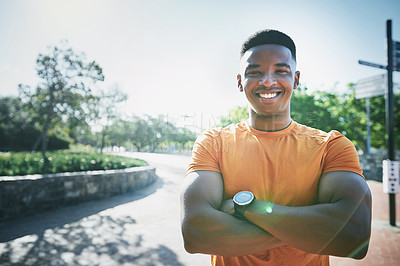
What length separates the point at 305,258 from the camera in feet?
4.57

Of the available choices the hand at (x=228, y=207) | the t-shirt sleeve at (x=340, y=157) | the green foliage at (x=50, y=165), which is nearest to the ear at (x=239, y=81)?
the t-shirt sleeve at (x=340, y=157)

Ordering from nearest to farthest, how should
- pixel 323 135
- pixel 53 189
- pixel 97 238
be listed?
1. pixel 323 135
2. pixel 97 238
3. pixel 53 189

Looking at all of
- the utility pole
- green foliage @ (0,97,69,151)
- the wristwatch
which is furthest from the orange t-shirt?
green foliage @ (0,97,69,151)

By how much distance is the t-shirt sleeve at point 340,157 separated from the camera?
4.53 feet

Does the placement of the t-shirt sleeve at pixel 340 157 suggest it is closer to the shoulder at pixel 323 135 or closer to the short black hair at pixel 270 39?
the shoulder at pixel 323 135

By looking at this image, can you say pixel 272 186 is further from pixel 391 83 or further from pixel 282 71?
pixel 391 83

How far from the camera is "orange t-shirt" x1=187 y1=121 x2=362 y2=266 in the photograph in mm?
1394

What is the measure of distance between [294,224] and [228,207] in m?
0.37

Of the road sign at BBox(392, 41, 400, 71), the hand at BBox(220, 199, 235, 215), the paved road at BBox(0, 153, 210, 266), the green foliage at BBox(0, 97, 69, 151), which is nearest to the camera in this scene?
the hand at BBox(220, 199, 235, 215)

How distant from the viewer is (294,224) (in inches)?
48.9

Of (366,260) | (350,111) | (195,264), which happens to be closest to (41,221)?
(195,264)

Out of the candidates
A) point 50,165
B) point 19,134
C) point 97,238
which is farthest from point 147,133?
point 97,238

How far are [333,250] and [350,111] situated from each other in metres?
27.4

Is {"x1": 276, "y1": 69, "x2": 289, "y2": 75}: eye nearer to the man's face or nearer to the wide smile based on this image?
the man's face
